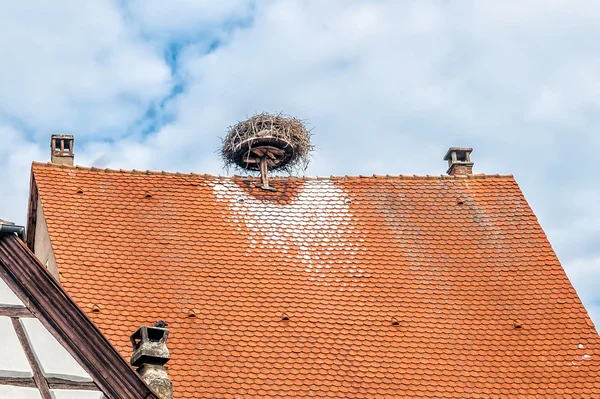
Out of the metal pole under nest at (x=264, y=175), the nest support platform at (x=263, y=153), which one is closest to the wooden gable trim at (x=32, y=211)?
the metal pole under nest at (x=264, y=175)

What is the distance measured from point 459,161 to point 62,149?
711 centimetres

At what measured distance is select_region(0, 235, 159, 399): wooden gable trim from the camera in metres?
9.90

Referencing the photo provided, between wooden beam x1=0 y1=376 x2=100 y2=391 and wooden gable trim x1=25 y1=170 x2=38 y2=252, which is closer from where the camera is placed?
wooden beam x1=0 y1=376 x2=100 y2=391

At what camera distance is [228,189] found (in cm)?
1816

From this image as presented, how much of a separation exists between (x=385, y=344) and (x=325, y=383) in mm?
1340

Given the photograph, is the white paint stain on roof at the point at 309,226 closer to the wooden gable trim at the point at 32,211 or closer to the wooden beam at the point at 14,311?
the wooden gable trim at the point at 32,211

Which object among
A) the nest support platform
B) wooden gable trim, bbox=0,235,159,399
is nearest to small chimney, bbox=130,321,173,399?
wooden gable trim, bbox=0,235,159,399

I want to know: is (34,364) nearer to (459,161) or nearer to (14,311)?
(14,311)

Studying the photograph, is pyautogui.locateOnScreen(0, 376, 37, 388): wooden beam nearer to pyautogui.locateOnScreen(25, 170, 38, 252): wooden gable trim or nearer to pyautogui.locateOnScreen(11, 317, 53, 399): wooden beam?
pyautogui.locateOnScreen(11, 317, 53, 399): wooden beam

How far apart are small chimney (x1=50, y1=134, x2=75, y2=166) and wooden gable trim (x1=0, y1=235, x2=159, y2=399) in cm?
851

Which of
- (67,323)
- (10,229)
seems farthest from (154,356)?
(10,229)

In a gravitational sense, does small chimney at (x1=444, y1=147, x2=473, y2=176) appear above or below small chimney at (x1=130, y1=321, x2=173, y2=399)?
above

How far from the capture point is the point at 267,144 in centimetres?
1981

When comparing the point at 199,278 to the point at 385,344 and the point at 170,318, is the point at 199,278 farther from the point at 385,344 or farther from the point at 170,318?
the point at 385,344
